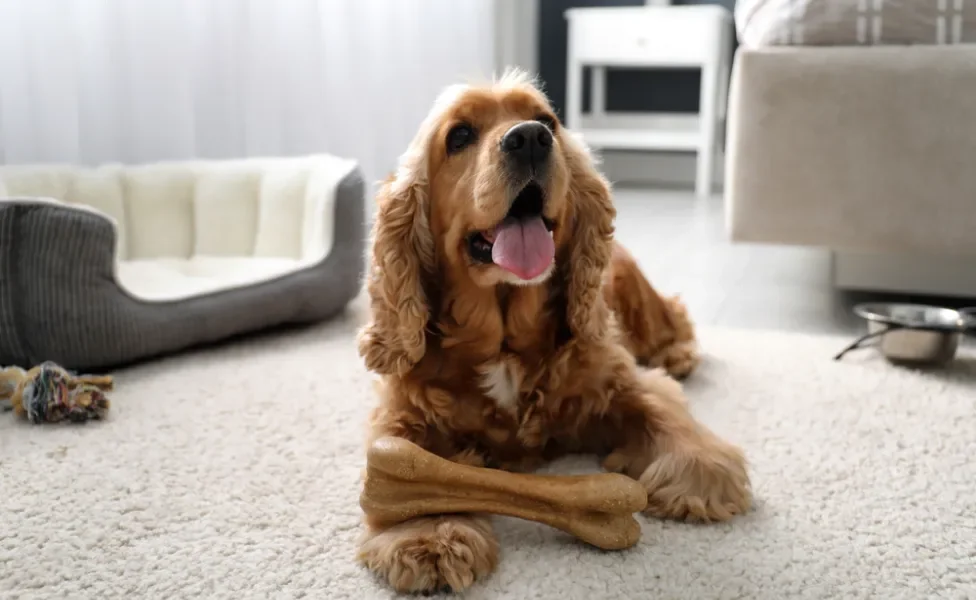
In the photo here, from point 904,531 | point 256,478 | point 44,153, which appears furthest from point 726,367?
point 44,153

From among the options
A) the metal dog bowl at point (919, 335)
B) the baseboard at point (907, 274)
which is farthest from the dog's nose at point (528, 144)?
the baseboard at point (907, 274)

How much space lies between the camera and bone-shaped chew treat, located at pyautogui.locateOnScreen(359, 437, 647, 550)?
1.16 m

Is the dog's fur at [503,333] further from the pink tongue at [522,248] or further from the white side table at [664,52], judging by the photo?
the white side table at [664,52]

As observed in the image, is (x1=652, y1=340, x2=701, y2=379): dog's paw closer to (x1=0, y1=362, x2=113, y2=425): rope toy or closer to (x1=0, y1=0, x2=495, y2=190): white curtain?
(x1=0, y1=0, x2=495, y2=190): white curtain

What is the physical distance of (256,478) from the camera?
1421mm

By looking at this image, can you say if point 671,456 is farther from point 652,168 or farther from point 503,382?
point 652,168

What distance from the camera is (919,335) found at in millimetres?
1892

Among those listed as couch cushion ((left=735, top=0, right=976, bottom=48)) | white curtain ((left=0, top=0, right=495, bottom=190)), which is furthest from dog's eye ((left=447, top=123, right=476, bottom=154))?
couch cushion ((left=735, top=0, right=976, bottom=48))

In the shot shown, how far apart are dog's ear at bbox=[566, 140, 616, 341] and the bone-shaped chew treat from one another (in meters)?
0.32

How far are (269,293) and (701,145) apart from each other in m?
3.33

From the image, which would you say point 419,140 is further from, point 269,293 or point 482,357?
point 269,293

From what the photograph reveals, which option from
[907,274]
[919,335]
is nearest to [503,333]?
[919,335]

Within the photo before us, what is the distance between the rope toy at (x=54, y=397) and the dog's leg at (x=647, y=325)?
105 centimetres

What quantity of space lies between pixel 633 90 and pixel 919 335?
155 inches
